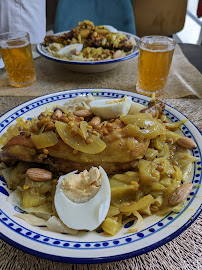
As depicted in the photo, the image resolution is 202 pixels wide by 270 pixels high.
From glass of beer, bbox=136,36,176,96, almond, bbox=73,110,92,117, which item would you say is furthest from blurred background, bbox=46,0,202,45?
almond, bbox=73,110,92,117

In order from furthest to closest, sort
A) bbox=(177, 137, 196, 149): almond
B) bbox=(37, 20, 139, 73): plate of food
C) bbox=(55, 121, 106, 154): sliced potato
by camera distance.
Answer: bbox=(37, 20, 139, 73): plate of food, bbox=(177, 137, 196, 149): almond, bbox=(55, 121, 106, 154): sliced potato

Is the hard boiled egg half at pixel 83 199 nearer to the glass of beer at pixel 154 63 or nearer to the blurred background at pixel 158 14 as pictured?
the glass of beer at pixel 154 63

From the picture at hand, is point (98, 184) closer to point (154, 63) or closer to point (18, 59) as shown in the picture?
point (154, 63)

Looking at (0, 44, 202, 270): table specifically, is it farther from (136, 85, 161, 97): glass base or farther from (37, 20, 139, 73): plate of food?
(37, 20, 139, 73): plate of food

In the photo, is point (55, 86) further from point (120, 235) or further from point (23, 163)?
point (120, 235)

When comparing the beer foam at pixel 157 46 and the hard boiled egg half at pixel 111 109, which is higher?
the beer foam at pixel 157 46

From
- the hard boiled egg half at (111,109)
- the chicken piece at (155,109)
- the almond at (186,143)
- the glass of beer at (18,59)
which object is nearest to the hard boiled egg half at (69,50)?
the glass of beer at (18,59)

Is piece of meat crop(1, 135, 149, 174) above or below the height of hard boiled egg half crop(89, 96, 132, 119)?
A: below

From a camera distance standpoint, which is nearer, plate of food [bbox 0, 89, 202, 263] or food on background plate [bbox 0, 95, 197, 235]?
plate of food [bbox 0, 89, 202, 263]
